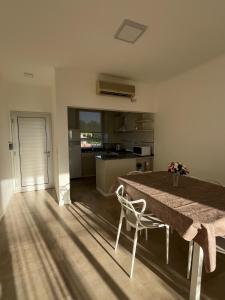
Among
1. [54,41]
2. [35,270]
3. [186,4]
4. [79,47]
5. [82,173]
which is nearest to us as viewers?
[186,4]

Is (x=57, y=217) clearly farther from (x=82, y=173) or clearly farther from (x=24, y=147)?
(x=82, y=173)

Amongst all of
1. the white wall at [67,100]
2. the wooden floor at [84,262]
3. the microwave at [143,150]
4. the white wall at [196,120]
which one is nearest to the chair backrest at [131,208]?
the wooden floor at [84,262]

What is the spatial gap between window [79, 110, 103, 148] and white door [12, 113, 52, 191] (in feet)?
5.36

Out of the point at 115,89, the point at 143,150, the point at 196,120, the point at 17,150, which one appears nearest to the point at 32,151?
the point at 17,150

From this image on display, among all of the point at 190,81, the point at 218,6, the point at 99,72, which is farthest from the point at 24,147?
the point at 218,6

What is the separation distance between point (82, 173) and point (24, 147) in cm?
206

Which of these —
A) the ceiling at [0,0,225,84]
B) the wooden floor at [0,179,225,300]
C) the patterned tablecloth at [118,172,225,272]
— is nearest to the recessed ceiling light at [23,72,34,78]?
the ceiling at [0,0,225,84]

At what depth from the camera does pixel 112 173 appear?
3961 mm

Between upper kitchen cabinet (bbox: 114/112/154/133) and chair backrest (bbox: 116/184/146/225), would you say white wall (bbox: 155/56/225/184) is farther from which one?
chair backrest (bbox: 116/184/146/225)

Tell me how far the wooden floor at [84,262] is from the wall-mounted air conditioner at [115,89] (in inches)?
95.9

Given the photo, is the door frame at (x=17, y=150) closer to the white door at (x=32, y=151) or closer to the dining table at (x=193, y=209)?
the white door at (x=32, y=151)

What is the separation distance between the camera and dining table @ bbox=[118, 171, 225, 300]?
1234 millimetres

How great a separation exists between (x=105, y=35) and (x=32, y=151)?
10.6ft

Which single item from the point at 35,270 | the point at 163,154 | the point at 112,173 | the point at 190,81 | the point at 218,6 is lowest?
the point at 35,270
